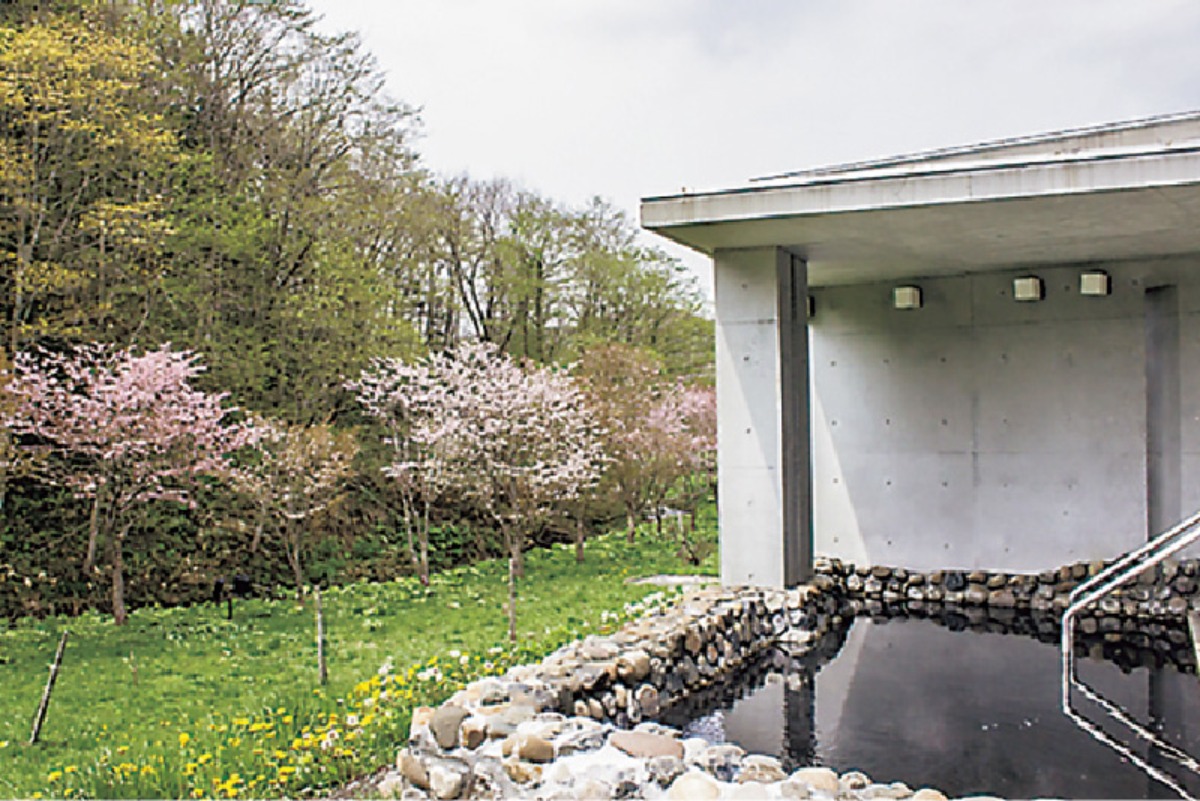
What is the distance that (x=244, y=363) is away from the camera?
1184 centimetres

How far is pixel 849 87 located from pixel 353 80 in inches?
354

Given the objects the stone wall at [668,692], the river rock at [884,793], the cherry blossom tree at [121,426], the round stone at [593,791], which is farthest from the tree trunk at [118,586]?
the river rock at [884,793]

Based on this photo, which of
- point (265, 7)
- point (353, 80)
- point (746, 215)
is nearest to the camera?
point (746, 215)

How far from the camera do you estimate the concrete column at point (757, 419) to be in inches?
284

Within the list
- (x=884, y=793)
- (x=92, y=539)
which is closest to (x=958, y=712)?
(x=884, y=793)

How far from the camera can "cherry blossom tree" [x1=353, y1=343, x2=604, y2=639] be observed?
1066 cm

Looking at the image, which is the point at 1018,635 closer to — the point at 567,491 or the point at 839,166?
the point at 839,166

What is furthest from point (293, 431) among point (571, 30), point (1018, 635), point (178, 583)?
point (571, 30)

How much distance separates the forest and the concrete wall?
9.17ft

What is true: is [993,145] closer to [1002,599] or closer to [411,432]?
[1002,599]

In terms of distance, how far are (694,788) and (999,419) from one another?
642cm

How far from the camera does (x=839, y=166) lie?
30.3 feet

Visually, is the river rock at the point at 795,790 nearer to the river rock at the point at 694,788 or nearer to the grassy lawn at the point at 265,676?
the river rock at the point at 694,788

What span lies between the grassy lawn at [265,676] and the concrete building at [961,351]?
198cm
